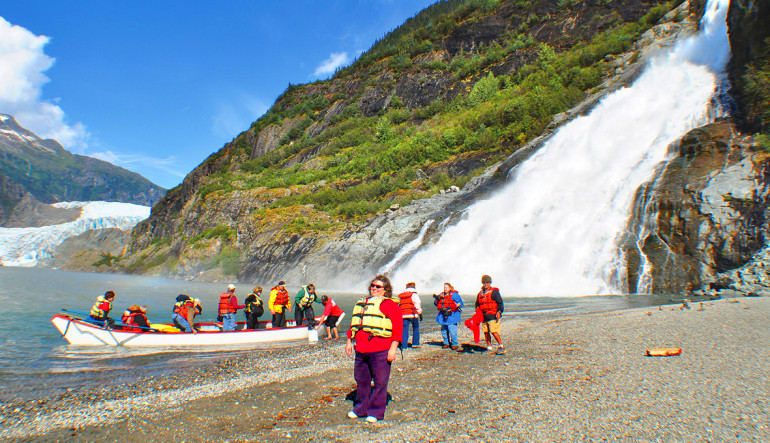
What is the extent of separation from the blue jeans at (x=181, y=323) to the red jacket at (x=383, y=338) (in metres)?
10.8

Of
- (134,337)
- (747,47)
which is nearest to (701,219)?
(747,47)

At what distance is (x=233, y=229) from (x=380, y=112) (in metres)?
40.9

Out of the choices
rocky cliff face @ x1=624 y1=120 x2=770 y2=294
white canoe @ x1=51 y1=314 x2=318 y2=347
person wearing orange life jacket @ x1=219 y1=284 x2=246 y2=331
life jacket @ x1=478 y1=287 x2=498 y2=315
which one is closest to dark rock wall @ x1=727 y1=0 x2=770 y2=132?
rocky cliff face @ x1=624 y1=120 x2=770 y2=294

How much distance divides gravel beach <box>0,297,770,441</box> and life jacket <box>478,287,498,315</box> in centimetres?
107

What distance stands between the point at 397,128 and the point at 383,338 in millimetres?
69063

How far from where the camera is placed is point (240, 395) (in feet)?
23.7

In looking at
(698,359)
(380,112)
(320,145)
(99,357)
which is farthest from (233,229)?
(698,359)

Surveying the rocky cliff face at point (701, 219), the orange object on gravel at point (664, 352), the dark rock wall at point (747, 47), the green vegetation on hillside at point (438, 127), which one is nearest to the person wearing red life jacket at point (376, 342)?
the orange object on gravel at point (664, 352)

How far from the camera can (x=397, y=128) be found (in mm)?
71812

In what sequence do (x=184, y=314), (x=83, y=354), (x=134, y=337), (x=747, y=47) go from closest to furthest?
(x=83, y=354)
(x=134, y=337)
(x=184, y=314)
(x=747, y=47)

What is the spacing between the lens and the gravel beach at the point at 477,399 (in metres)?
4.91

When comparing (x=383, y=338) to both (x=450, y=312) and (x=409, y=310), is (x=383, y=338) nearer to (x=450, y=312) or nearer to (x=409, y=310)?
(x=409, y=310)

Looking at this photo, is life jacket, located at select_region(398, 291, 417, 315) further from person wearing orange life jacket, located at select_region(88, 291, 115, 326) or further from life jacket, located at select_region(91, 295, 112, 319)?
life jacket, located at select_region(91, 295, 112, 319)

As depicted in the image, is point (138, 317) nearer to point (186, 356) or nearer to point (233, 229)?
point (186, 356)
